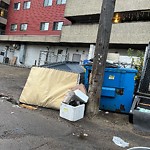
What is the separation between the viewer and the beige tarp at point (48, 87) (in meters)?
6.39

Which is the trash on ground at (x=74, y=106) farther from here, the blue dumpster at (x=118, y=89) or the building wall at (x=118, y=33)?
the building wall at (x=118, y=33)

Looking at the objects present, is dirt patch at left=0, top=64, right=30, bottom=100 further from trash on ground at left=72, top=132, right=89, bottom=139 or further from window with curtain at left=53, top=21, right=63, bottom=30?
window with curtain at left=53, top=21, right=63, bottom=30

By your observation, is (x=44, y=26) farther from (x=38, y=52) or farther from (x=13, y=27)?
(x=13, y=27)

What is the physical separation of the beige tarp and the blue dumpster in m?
1.04

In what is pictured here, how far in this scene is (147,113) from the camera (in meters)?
5.29

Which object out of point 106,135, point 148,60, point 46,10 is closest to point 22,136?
point 106,135

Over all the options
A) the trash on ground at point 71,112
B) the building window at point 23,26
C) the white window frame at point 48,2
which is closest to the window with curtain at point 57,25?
the white window frame at point 48,2

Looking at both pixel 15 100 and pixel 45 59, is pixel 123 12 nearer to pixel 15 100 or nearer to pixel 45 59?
pixel 45 59

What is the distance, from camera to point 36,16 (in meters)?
25.2

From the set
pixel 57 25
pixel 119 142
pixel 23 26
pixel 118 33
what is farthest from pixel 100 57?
pixel 23 26

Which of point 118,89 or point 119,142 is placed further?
point 118,89

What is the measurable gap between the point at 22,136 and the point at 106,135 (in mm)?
1899

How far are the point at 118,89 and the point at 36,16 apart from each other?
69.1ft

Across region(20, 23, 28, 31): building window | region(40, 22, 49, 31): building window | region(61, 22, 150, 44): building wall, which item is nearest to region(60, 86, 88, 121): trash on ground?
region(61, 22, 150, 44): building wall
